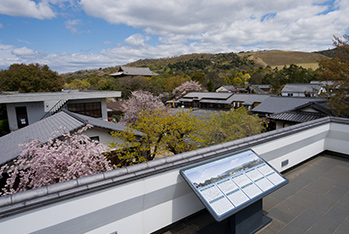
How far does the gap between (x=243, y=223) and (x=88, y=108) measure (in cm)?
1963

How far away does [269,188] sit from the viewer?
3439mm

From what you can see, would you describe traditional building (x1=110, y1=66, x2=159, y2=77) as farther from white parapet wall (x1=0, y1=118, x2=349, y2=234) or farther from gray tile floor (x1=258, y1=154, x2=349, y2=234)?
white parapet wall (x1=0, y1=118, x2=349, y2=234)

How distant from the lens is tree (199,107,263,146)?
10.1 meters

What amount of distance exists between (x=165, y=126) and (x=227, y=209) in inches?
258

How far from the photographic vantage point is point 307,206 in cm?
434

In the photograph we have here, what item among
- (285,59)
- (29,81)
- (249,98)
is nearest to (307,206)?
(29,81)

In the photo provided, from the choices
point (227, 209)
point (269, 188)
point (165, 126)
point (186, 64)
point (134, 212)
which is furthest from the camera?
point (186, 64)

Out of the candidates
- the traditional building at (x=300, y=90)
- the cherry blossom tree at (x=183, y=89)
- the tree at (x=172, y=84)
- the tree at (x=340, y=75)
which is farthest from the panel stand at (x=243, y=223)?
the tree at (x=172, y=84)

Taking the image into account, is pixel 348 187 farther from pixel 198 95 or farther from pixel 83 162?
pixel 198 95

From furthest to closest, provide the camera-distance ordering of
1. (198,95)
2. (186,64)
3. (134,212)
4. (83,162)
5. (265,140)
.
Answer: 1. (186,64)
2. (198,95)
3. (83,162)
4. (265,140)
5. (134,212)

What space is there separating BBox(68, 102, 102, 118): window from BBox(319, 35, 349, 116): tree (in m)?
18.9

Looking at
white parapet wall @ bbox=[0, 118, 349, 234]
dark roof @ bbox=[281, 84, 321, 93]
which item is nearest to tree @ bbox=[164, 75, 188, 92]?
dark roof @ bbox=[281, 84, 321, 93]

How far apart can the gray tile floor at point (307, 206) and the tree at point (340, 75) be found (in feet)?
20.4

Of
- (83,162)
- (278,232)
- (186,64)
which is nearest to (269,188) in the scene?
(278,232)
